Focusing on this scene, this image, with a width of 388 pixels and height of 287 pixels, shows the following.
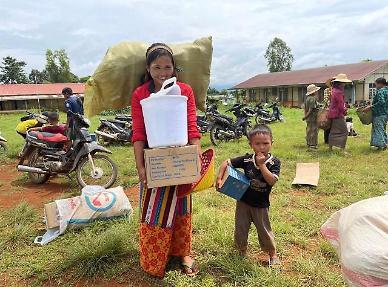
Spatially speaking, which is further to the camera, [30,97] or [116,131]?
[30,97]

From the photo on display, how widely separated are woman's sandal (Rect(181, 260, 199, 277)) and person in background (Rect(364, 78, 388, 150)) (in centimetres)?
Answer: 623

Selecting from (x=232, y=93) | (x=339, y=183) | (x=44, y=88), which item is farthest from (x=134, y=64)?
(x=232, y=93)

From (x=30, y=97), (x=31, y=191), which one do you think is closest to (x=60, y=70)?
(x=30, y=97)

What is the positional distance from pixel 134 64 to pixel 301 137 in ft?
28.7

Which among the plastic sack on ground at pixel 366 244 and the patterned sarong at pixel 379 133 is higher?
the plastic sack on ground at pixel 366 244

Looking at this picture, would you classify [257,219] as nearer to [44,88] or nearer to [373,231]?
[373,231]

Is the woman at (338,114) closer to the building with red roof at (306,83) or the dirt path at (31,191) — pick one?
the dirt path at (31,191)

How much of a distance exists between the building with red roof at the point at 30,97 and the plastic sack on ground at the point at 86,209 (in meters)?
33.0

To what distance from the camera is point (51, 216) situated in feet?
11.9

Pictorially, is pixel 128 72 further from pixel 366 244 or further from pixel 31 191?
pixel 31 191

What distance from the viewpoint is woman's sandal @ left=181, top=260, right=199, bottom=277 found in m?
2.80

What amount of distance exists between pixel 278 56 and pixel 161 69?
56.5 m

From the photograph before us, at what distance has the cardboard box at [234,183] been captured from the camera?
2.58 metres

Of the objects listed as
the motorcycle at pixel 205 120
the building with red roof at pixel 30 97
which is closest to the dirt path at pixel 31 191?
the motorcycle at pixel 205 120
